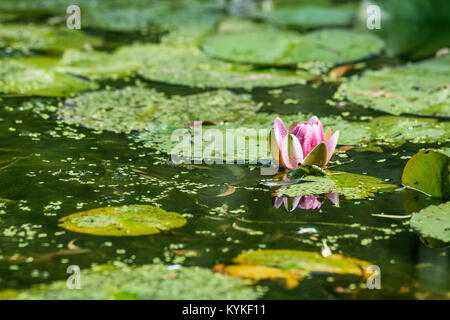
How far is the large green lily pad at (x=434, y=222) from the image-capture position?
178 centimetres

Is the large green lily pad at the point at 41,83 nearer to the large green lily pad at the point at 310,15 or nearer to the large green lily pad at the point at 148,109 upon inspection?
the large green lily pad at the point at 148,109

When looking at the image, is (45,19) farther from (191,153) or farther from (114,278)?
(114,278)

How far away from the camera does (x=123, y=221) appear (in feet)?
6.14

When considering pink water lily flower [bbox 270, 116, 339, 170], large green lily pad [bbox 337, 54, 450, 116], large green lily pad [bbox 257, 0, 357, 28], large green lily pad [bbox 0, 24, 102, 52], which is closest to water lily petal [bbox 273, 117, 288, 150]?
pink water lily flower [bbox 270, 116, 339, 170]

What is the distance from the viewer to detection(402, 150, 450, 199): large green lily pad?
2037mm

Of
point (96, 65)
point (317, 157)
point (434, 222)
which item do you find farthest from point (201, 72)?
point (434, 222)

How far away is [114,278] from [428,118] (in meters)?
1.89

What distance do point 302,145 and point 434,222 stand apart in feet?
2.07

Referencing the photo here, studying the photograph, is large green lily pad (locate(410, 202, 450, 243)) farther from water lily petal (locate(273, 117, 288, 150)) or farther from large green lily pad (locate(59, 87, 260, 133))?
large green lily pad (locate(59, 87, 260, 133))

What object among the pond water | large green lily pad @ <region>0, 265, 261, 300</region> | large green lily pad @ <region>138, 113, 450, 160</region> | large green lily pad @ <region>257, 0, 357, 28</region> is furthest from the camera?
large green lily pad @ <region>257, 0, 357, 28</region>

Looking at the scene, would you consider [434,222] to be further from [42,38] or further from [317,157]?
[42,38]

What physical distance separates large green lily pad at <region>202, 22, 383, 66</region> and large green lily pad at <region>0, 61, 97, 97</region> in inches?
42.0

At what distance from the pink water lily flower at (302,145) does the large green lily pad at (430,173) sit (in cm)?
29

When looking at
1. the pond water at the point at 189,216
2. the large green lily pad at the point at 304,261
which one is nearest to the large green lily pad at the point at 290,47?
the pond water at the point at 189,216
